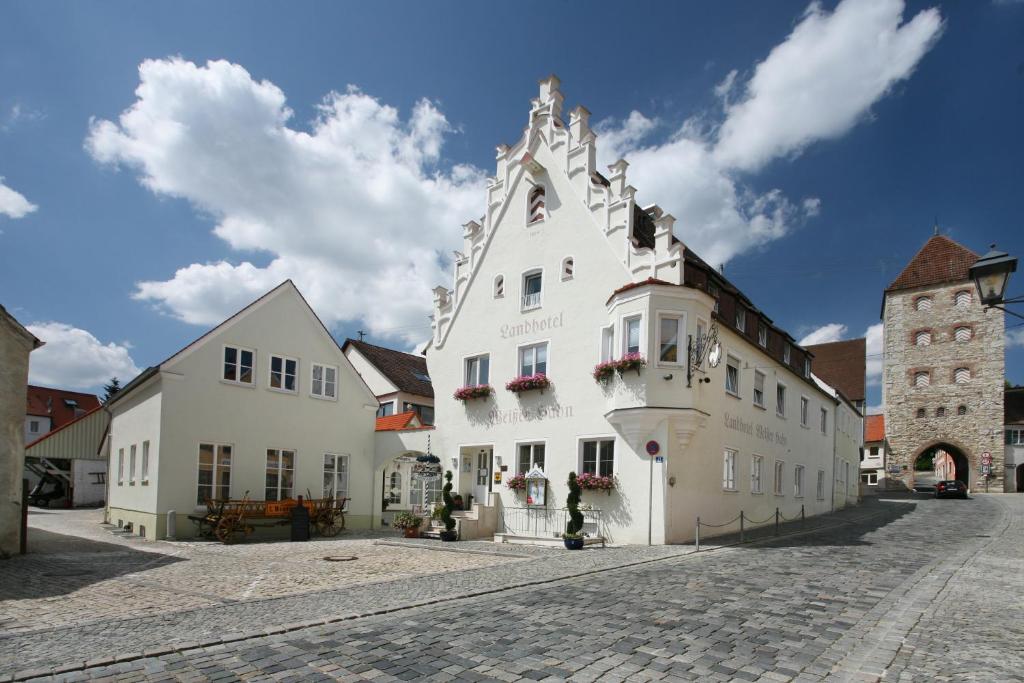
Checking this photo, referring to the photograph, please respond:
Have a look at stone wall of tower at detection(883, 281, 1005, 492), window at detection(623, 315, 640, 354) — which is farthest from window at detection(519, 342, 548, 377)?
stone wall of tower at detection(883, 281, 1005, 492)

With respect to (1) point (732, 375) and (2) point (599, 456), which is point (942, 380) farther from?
(2) point (599, 456)

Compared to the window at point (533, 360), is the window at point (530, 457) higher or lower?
lower

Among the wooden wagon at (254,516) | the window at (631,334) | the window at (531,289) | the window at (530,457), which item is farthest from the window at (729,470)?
the wooden wagon at (254,516)

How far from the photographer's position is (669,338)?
61.6 ft

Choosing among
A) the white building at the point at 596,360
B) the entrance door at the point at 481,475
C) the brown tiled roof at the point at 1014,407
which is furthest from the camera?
the brown tiled roof at the point at 1014,407

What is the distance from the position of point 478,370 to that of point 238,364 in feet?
26.7

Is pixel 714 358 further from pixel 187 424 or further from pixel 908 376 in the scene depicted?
pixel 908 376

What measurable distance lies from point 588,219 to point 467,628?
1543cm

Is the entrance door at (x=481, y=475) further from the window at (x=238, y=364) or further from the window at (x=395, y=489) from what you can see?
the window at (x=395, y=489)

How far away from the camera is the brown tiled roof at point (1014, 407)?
56656 mm

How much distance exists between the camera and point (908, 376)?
58.7m

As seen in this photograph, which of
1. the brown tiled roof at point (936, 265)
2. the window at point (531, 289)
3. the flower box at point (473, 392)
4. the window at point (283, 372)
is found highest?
the brown tiled roof at point (936, 265)

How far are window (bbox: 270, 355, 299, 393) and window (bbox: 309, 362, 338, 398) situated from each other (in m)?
0.70

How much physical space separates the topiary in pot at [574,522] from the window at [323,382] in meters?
10.6
